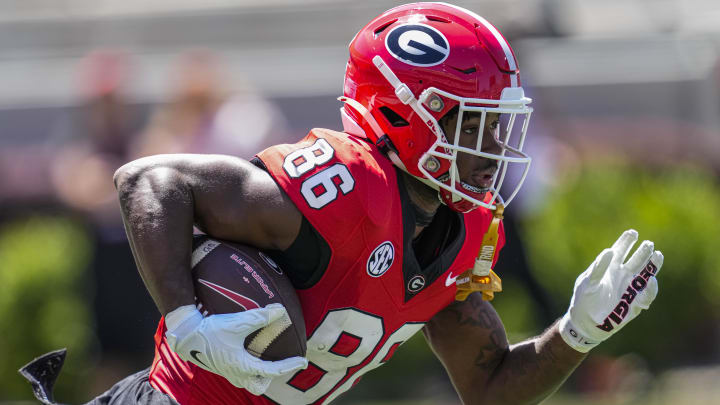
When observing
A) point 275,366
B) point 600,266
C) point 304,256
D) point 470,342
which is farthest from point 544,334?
point 275,366

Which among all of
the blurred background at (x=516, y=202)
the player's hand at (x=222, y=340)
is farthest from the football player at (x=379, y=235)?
the blurred background at (x=516, y=202)

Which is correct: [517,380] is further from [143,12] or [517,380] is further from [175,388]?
[143,12]

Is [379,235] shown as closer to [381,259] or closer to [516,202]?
[381,259]

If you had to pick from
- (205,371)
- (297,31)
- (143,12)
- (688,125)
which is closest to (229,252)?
(205,371)

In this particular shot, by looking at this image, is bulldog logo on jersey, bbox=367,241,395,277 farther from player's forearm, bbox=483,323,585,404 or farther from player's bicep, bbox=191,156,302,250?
player's forearm, bbox=483,323,585,404

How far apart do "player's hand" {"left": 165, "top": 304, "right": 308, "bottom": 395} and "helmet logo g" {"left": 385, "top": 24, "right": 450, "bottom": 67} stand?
934mm

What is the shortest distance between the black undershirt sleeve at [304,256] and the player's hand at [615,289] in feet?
3.13

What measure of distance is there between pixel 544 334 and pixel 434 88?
103 cm

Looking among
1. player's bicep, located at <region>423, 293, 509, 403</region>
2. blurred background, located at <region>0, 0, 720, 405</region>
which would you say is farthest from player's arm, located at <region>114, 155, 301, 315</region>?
blurred background, located at <region>0, 0, 720, 405</region>

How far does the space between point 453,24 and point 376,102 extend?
333mm

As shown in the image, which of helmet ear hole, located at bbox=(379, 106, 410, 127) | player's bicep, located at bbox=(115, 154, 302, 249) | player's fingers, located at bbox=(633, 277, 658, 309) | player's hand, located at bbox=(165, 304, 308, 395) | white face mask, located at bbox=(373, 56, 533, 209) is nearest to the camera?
player's hand, located at bbox=(165, 304, 308, 395)

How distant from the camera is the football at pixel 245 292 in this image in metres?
2.73

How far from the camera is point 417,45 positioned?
317 cm

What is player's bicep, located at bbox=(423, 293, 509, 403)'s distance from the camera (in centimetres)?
362
